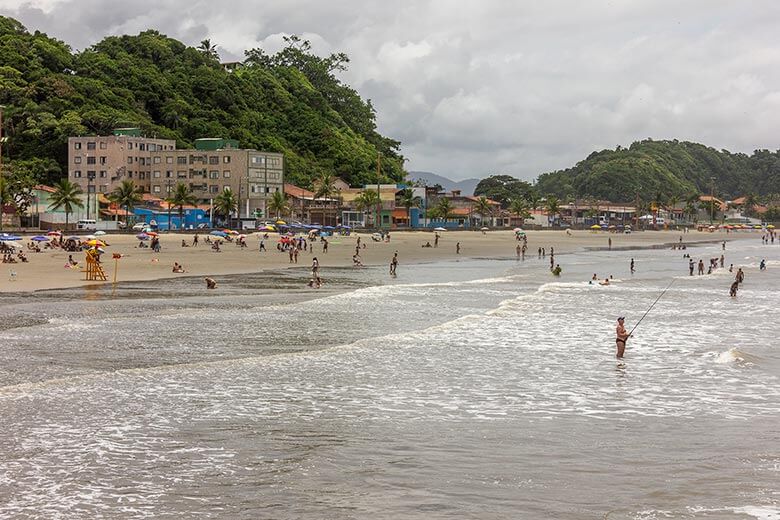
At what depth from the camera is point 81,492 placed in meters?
10.2

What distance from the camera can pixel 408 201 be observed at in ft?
431

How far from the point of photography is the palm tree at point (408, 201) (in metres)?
132

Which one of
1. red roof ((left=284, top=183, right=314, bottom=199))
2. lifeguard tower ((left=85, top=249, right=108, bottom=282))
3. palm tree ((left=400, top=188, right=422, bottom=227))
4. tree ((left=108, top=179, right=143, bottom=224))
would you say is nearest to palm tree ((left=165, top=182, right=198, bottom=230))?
tree ((left=108, top=179, right=143, bottom=224))

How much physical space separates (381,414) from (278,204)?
3883 inches

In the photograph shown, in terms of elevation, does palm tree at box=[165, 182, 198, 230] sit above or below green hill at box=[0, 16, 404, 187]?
below

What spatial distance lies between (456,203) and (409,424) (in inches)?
5299

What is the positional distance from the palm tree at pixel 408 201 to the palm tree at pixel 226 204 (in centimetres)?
2952

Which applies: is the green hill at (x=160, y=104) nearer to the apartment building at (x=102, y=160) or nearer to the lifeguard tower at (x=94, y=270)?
the apartment building at (x=102, y=160)

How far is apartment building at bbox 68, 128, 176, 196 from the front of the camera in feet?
379

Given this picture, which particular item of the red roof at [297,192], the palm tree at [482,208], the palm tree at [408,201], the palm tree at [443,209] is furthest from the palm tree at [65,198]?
the palm tree at [482,208]

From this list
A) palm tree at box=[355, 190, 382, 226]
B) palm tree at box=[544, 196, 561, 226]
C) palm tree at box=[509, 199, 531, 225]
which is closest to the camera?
palm tree at box=[355, 190, 382, 226]

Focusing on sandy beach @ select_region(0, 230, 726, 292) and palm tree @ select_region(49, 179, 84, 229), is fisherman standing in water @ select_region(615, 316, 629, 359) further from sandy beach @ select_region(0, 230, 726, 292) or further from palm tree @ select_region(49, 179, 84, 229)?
palm tree @ select_region(49, 179, 84, 229)

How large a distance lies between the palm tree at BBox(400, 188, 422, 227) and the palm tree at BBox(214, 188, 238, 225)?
29.5 m

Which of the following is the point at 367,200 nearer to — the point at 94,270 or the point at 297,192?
the point at 297,192
